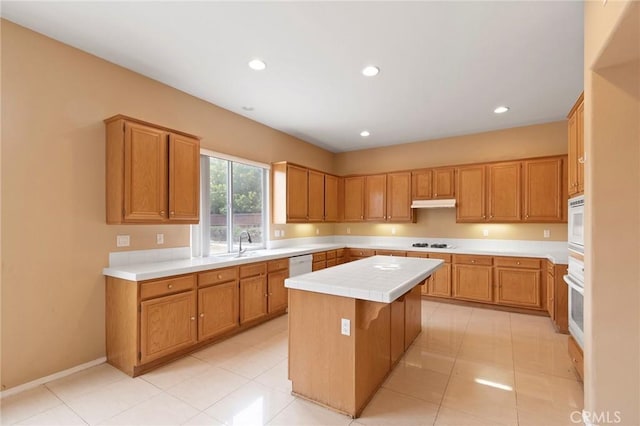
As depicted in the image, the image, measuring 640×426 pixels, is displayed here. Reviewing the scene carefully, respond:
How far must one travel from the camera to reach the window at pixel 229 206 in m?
3.83

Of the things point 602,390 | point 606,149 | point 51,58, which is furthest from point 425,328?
point 51,58

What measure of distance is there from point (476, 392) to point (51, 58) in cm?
454

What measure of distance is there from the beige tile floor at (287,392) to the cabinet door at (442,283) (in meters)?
1.55

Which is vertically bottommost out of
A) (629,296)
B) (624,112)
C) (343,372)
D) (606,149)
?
(343,372)

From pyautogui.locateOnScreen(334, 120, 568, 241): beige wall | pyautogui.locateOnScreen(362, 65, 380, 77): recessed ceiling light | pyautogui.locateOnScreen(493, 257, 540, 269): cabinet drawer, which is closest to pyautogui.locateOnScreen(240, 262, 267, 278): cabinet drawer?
pyautogui.locateOnScreen(362, 65, 380, 77): recessed ceiling light

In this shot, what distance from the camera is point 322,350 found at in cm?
214

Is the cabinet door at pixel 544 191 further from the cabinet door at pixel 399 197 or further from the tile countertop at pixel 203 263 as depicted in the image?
the cabinet door at pixel 399 197

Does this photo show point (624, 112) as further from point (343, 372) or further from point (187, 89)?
point (187, 89)

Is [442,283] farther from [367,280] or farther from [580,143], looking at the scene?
[367,280]

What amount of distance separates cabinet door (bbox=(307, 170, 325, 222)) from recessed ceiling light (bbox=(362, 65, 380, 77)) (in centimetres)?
246

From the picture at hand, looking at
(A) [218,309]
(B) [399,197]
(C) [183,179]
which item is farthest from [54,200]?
(B) [399,197]

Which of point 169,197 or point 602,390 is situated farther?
point 169,197

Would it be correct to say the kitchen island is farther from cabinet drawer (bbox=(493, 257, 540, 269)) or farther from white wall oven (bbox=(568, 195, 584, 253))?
cabinet drawer (bbox=(493, 257, 540, 269))

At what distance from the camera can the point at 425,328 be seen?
12.2 feet
